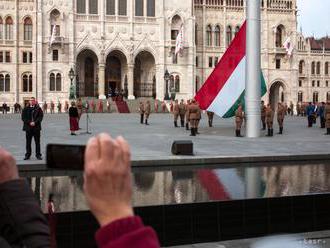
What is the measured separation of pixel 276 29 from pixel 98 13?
2118 cm

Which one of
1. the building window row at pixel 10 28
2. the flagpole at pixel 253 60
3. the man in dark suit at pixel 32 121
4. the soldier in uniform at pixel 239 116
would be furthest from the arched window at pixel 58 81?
the man in dark suit at pixel 32 121

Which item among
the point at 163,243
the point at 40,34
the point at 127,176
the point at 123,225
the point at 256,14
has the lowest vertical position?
the point at 163,243

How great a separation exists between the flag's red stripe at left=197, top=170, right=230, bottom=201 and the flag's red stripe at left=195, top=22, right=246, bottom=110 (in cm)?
1169

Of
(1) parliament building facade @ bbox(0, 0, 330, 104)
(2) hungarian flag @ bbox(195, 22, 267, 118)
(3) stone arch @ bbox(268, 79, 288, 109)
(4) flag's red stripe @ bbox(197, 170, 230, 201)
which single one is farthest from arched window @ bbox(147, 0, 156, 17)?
(4) flag's red stripe @ bbox(197, 170, 230, 201)

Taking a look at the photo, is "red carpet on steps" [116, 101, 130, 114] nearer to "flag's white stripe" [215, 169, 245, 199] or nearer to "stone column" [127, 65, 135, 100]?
"stone column" [127, 65, 135, 100]

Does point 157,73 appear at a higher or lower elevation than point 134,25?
lower

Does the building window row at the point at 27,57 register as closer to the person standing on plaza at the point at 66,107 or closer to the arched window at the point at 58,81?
the arched window at the point at 58,81

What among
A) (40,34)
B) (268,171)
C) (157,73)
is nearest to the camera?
(268,171)

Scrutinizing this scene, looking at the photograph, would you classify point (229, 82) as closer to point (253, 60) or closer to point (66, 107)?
point (253, 60)

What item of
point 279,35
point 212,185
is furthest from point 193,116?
point 279,35

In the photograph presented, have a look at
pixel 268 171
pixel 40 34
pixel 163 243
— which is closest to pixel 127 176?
pixel 163 243

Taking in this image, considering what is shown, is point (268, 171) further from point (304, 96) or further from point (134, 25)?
point (304, 96)

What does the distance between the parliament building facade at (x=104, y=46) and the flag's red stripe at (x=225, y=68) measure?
100 ft

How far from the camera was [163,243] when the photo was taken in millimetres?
7074
